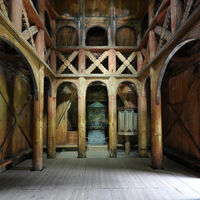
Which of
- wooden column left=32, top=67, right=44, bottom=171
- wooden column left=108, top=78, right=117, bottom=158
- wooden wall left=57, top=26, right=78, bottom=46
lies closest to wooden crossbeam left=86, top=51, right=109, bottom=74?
wooden column left=108, top=78, right=117, bottom=158

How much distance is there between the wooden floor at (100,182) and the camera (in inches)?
150

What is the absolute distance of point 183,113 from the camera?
659 cm

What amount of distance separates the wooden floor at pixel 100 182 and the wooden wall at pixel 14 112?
3.34 feet

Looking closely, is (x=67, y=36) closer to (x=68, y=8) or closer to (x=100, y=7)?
(x=68, y=8)

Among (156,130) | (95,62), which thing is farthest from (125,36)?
(156,130)

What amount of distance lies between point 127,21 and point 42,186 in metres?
8.61

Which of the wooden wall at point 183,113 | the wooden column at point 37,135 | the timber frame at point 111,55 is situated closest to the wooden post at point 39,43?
the timber frame at point 111,55

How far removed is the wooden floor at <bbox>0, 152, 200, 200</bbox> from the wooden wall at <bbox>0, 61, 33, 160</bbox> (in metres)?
1.02

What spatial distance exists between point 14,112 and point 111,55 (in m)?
5.43

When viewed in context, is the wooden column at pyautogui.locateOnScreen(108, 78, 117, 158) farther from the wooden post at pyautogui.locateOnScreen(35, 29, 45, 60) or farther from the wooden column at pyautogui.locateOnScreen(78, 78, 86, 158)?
the wooden post at pyautogui.locateOnScreen(35, 29, 45, 60)

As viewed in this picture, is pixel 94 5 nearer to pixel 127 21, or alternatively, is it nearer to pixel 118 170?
pixel 127 21

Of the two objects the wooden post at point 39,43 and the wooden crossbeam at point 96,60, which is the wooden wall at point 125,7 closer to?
the wooden crossbeam at point 96,60

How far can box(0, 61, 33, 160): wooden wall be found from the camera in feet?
18.7

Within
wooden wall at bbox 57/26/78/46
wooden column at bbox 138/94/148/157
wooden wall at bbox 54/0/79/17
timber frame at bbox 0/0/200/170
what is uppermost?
wooden wall at bbox 54/0/79/17
